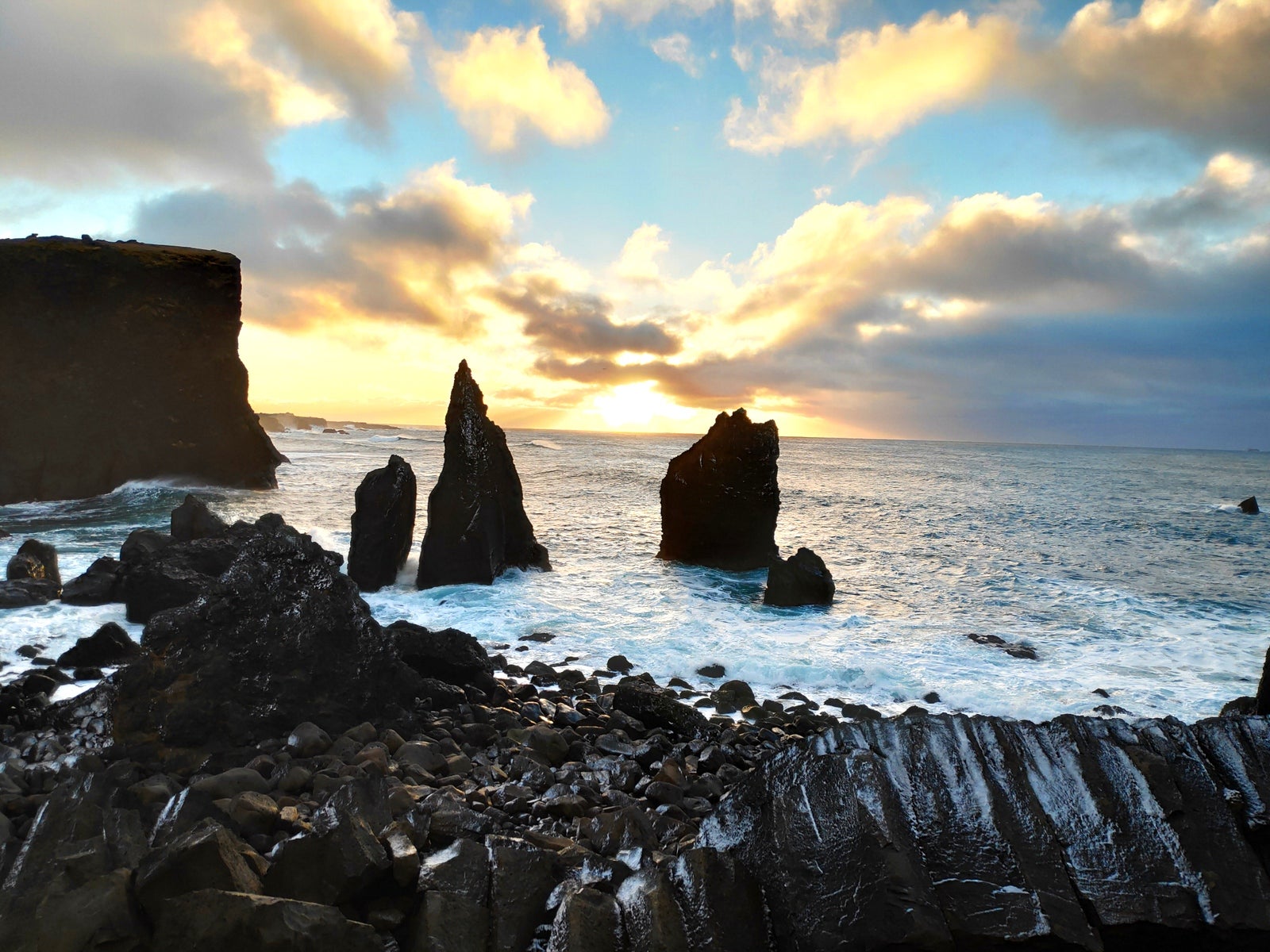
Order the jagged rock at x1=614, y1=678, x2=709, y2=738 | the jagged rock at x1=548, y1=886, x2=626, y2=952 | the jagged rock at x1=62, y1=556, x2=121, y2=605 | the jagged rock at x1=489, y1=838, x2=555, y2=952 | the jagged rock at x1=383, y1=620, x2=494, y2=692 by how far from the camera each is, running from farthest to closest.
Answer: the jagged rock at x1=62, y1=556, x2=121, y2=605
the jagged rock at x1=383, y1=620, x2=494, y2=692
the jagged rock at x1=614, y1=678, x2=709, y2=738
the jagged rock at x1=489, y1=838, x2=555, y2=952
the jagged rock at x1=548, y1=886, x2=626, y2=952

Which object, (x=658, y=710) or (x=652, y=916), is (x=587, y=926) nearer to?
(x=652, y=916)

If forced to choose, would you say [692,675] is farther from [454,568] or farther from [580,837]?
[454,568]

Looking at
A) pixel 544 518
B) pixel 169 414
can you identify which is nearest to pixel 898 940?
pixel 544 518

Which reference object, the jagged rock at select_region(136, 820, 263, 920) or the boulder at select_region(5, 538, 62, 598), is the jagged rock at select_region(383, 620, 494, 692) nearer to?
the jagged rock at select_region(136, 820, 263, 920)

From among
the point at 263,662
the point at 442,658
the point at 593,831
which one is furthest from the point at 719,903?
the point at 442,658

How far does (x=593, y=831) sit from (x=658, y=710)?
8.44 feet

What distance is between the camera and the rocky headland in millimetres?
2633

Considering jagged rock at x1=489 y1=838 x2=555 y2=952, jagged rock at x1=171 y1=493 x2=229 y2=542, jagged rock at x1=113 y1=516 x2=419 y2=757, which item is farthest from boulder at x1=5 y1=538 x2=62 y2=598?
jagged rock at x1=489 y1=838 x2=555 y2=952

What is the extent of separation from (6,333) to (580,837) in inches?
1194

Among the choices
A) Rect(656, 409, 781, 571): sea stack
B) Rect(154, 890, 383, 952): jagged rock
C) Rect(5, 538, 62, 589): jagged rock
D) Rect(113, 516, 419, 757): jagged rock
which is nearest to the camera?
Rect(154, 890, 383, 952): jagged rock

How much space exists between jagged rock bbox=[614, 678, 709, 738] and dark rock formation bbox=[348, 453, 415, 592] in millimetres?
6941

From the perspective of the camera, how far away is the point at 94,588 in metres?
9.53

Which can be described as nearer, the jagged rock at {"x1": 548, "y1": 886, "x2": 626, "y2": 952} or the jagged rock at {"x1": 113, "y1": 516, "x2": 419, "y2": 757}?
the jagged rock at {"x1": 548, "y1": 886, "x2": 626, "y2": 952}

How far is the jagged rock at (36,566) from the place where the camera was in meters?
10.1
